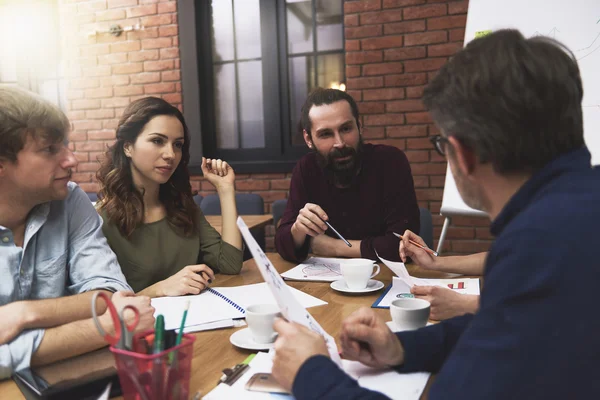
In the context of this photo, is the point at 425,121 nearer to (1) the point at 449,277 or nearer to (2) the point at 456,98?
(1) the point at 449,277

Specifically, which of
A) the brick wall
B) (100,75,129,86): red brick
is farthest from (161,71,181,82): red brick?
(100,75,129,86): red brick

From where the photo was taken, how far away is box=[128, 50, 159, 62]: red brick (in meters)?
4.16

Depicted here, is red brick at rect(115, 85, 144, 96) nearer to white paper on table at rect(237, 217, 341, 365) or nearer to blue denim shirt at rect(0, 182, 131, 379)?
blue denim shirt at rect(0, 182, 131, 379)

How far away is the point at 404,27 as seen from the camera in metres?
3.53

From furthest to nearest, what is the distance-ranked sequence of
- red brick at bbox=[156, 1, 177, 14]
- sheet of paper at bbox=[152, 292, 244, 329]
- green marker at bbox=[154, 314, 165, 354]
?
1. red brick at bbox=[156, 1, 177, 14]
2. sheet of paper at bbox=[152, 292, 244, 329]
3. green marker at bbox=[154, 314, 165, 354]

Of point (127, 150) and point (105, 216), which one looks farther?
point (127, 150)

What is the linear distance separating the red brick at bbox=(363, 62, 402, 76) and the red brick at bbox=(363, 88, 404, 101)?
0.39ft

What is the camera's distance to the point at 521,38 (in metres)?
0.71

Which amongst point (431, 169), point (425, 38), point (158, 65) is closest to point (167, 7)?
point (158, 65)

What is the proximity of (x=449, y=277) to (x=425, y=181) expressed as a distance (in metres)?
2.10

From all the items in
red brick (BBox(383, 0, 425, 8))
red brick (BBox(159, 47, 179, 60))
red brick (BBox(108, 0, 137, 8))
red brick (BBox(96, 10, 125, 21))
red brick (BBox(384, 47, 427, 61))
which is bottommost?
red brick (BBox(384, 47, 427, 61))

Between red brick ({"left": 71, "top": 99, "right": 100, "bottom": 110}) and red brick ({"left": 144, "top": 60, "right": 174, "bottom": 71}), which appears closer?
red brick ({"left": 144, "top": 60, "right": 174, "bottom": 71})

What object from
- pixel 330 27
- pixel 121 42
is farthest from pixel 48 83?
pixel 330 27

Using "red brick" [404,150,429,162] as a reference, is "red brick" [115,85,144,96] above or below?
above
